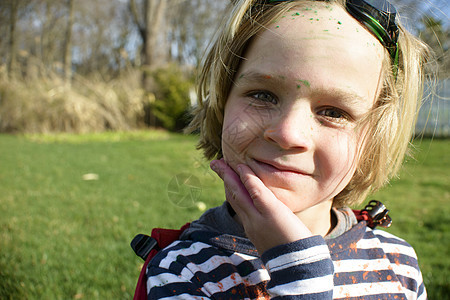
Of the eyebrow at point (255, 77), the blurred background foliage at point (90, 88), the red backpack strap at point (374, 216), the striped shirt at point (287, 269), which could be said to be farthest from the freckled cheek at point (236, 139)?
the blurred background foliage at point (90, 88)

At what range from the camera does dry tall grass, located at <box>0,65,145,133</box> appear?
12.1 m

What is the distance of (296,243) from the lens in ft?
3.37

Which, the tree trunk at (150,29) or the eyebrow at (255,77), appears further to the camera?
the tree trunk at (150,29)

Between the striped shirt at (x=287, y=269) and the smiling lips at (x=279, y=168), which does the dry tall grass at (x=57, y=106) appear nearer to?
the striped shirt at (x=287, y=269)

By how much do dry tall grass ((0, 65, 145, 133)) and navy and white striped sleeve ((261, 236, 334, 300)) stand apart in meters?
12.3

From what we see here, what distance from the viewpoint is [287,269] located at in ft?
3.32

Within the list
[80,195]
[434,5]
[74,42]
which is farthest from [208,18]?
[434,5]

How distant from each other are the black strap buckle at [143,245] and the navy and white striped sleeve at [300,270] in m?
A: 0.47

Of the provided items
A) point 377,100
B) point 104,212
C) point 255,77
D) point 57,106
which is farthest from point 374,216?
point 57,106

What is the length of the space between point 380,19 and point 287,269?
0.87 metres

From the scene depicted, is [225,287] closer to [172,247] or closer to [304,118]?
[172,247]

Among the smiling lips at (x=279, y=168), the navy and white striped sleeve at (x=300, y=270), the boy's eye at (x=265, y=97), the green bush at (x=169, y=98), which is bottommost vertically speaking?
the green bush at (x=169, y=98)

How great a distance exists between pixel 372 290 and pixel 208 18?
30.7 m

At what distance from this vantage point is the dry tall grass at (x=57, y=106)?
478 inches
